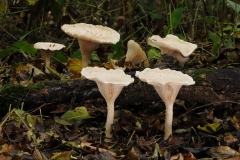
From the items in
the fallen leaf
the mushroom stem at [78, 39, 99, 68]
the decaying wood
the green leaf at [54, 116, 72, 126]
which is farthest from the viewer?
the mushroom stem at [78, 39, 99, 68]

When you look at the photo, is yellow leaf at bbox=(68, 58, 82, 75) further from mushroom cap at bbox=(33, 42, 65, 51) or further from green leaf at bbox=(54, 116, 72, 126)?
green leaf at bbox=(54, 116, 72, 126)

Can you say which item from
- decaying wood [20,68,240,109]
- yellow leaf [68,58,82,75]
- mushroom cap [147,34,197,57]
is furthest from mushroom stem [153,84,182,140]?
yellow leaf [68,58,82,75]

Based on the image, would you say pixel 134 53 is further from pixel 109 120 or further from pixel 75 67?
pixel 109 120

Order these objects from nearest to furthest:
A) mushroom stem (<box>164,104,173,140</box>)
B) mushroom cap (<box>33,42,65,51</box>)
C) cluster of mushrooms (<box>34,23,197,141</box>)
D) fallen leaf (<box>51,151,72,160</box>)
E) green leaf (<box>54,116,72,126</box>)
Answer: fallen leaf (<box>51,151,72,160</box>), cluster of mushrooms (<box>34,23,197,141</box>), mushroom stem (<box>164,104,173,140</box>), green leaf (<box>54,116,72,126</box>), mushroom cap (<box>33,42,65,51</box>)

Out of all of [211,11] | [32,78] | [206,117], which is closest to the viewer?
[206,117]

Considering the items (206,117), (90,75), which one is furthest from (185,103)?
(90,75)

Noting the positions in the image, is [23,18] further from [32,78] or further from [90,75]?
[90,75]
